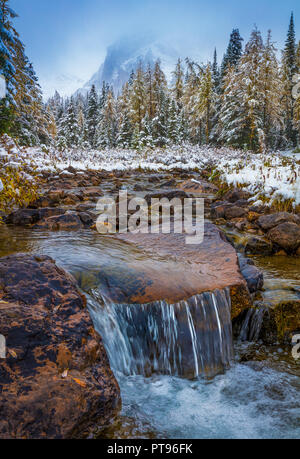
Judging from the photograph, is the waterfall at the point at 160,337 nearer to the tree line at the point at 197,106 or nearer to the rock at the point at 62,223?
the rock at the point at 62,223

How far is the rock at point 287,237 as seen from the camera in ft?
19.6

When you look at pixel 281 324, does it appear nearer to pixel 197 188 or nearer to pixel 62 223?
pixel 62 223

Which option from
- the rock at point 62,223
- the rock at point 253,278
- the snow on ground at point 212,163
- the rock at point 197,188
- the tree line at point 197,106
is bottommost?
the rock at point 253,278

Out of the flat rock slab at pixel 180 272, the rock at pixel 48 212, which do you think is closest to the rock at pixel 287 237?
the flat rock slab at pixel 180 272

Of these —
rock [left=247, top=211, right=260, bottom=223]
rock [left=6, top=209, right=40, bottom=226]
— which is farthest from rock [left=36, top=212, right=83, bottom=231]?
rock [left=247, top=211, right=260, bottom=223]

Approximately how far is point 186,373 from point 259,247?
370 cm

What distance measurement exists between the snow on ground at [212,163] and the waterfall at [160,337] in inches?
245

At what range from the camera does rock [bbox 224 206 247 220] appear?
330 inches

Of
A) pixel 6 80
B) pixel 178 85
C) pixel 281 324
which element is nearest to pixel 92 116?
→ pixel 178 85

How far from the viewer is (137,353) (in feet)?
10.3

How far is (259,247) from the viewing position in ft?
20.2

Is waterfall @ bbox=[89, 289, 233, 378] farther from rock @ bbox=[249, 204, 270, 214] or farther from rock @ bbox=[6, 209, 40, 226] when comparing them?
rock @ bbox=[249, 204, 270, 214]

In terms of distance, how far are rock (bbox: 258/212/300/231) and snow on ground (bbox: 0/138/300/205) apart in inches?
62.0

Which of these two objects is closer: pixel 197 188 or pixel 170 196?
pixel 170 196
